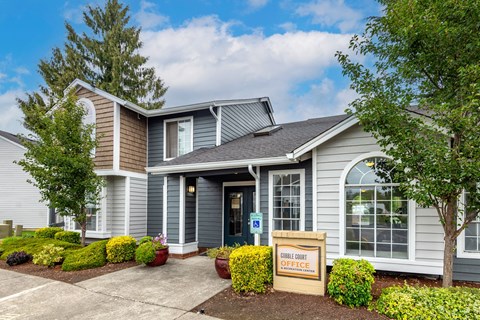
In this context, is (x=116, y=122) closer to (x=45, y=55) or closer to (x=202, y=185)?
(x=202, y=185)

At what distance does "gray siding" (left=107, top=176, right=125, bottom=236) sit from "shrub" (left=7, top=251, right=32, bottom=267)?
239 cm

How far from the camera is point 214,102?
1000 centimetres

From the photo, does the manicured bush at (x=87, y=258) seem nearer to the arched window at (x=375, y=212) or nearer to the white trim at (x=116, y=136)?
the white trim at (x=116, y=136)

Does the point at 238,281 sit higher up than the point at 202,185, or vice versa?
the point at 202,185

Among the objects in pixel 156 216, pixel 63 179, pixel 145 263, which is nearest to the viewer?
pixel 145 263

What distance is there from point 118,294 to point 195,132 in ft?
20.2

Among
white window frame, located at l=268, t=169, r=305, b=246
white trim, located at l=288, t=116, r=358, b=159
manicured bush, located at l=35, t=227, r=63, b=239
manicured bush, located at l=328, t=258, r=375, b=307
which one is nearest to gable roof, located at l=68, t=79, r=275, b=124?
white window frame, located at l=268, t=169, r=305, b=246

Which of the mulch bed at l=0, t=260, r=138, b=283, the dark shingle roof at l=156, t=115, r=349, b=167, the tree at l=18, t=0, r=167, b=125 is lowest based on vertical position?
the mulch bed at l=0, t=260, r=138, b=283

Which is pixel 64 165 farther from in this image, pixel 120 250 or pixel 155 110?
pixel 155 110

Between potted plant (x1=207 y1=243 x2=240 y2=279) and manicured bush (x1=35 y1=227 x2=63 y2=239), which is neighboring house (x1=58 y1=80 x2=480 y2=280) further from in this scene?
manicured bush (x1=35 y1=227 x2=63 y2=239)

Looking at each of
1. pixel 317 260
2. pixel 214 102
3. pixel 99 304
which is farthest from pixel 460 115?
Answer: pixel 214 102

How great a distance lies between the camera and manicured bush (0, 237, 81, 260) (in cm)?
881

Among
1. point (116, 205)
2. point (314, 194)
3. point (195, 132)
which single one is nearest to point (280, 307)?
point (314, 194)

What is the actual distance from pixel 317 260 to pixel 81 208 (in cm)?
747
